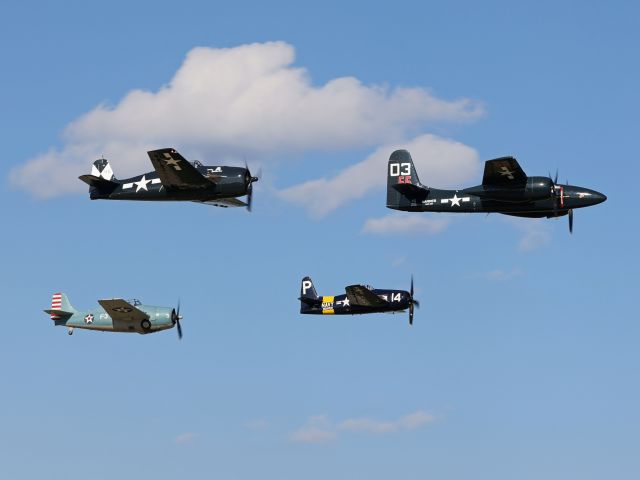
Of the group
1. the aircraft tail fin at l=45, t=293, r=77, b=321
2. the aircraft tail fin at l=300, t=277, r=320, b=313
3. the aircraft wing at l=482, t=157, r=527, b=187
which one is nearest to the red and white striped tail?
the aircraft tail fin at l=45, t=293, r=77, b=321

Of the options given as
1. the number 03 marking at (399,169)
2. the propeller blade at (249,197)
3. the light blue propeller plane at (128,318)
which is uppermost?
the number 03 marking at (399,169)

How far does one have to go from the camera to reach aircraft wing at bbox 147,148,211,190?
58406mm

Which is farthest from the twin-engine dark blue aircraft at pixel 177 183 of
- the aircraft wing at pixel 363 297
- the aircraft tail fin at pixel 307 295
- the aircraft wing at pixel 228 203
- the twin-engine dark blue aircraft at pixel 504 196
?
the aircraft tail fin at pixel 307 295

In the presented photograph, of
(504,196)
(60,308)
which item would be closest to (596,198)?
(504,196)

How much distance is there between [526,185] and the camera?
60.5m

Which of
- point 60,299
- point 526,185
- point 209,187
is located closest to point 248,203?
point 209,187

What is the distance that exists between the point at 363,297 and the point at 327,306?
4.74 metres

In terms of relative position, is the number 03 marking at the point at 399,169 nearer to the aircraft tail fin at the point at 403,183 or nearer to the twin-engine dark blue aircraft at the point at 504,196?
the aircraft tail fin at the point at 403,183

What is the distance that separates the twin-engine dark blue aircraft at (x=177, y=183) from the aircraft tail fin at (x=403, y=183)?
28.2 ft

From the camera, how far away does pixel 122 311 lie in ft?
241

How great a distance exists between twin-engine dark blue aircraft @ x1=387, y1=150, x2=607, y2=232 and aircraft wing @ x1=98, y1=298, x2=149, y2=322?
66.6 feet

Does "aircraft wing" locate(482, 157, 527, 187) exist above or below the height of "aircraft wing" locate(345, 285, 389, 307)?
above

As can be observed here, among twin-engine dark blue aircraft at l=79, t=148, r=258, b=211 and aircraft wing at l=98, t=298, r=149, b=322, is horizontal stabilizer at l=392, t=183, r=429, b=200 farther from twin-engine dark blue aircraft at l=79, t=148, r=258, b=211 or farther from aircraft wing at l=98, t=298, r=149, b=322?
aircraft wing at l=98, t=298, r=149, b=322

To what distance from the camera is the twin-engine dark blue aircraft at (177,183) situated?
5909 centimetres
